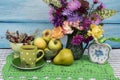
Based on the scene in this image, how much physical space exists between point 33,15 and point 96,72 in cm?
48

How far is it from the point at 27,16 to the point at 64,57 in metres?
0.37

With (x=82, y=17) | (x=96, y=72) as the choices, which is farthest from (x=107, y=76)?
(x=82, y=17)

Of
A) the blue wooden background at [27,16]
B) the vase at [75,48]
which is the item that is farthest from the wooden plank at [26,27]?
the vase at [75,48]

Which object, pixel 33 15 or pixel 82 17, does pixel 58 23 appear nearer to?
pixel 82 17

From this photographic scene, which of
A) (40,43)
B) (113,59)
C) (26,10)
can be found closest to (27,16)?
(26,10)

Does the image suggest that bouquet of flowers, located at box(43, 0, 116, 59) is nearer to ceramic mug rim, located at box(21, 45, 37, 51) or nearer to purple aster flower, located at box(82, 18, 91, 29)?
purple aster flower, located at box(82, 18, 91, 29)

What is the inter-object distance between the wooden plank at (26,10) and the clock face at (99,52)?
28 centimetres

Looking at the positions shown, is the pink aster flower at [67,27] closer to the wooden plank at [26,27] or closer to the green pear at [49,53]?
the green pear at [49,53]

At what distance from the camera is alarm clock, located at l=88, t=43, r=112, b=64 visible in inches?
52.1

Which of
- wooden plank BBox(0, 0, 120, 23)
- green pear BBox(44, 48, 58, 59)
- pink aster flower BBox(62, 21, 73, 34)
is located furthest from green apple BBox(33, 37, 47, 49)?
wooden plank BBox(0, 0, 120, 23)

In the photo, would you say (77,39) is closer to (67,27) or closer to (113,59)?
(67,27)

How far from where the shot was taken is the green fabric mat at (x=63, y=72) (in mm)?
1197

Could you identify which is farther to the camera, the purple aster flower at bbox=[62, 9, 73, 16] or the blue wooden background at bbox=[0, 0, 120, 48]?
the blue wooden background at bbox=[0, 0, 120, 48]

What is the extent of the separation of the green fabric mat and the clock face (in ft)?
0.09
